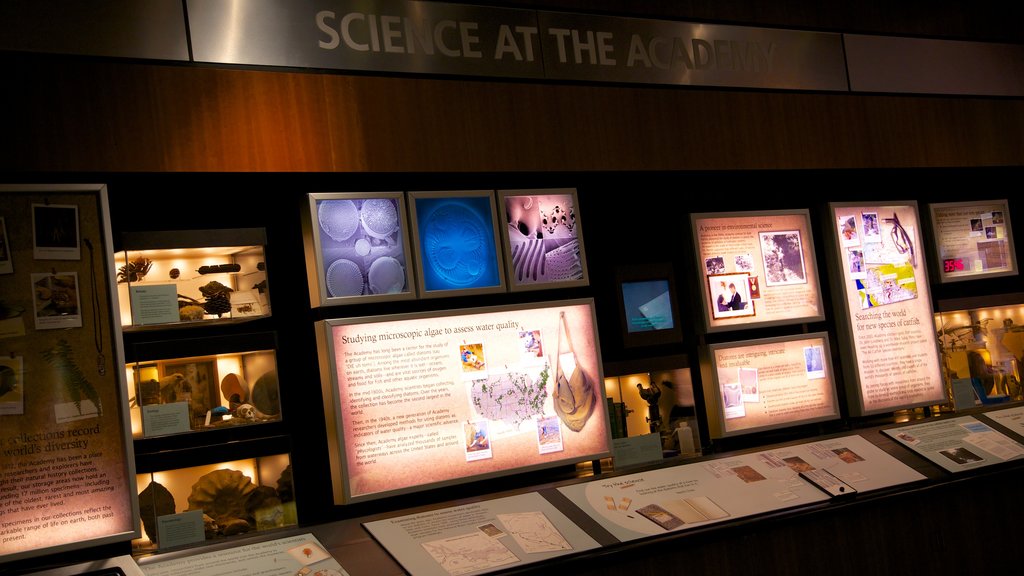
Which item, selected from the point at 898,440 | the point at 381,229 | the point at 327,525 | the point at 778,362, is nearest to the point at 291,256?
the point at 381,229

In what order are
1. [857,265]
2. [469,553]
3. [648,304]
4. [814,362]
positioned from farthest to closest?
[857,265]
[814,362]
[648,304]
[469,553]

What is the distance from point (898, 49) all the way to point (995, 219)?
132 centimetres

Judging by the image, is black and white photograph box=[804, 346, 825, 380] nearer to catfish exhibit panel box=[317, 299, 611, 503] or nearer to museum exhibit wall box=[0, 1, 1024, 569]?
museum exhibit wall box=[0, 1, 1024, 569]

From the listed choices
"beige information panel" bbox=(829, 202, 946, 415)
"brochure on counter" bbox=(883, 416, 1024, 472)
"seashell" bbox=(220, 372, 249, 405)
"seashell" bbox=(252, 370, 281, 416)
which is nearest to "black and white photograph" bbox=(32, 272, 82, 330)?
"seashell" bbox=(220, 372, 249, 405)

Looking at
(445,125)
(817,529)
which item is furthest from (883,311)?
(445,125)

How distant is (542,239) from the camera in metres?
4.29

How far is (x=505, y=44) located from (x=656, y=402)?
6.26ft

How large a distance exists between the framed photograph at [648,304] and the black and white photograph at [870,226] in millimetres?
1235

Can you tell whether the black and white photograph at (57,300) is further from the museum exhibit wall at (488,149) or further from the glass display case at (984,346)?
the glass display case at (984,346)

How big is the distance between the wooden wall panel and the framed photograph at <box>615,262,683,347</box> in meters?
0.58

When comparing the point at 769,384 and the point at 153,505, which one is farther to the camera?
the point at 769,384

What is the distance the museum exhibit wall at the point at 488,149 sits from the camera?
3.34 m

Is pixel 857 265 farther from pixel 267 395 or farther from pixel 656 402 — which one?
pixel 267 395

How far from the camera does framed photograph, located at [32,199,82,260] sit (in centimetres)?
320
